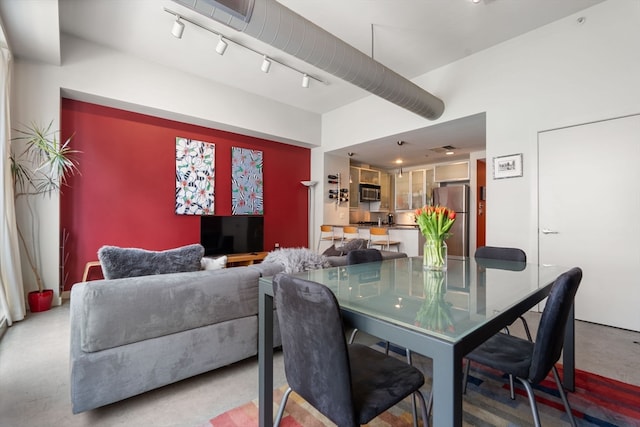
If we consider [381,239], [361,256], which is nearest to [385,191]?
[381,239]

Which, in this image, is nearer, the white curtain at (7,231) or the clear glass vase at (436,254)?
the clear glass vase at (436,254)

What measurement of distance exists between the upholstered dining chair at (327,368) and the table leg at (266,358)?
0.93ft

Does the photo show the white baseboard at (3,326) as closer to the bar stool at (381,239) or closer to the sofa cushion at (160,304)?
the sofa cushion at (160,304)

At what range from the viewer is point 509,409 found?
1.63 metres

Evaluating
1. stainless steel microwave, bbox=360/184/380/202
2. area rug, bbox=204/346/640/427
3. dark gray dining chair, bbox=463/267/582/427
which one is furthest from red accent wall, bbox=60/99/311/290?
dark gray dining chair, bbox=463/267/582/427

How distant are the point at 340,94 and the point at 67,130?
13.7 feet

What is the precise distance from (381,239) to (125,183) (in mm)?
4341

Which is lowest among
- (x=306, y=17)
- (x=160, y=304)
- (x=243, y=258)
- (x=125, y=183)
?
(x=243, y=258)

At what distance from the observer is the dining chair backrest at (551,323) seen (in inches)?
44.6

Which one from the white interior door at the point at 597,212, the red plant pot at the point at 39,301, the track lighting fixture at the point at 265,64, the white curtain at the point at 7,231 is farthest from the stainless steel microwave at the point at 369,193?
the white curtain at the point at 7,231

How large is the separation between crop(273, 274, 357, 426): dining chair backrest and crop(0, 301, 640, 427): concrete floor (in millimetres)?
899

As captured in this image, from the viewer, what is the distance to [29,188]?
3502 mm

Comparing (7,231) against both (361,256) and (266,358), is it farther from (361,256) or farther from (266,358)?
(361,256)

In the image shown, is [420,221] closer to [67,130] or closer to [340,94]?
[340,94]
